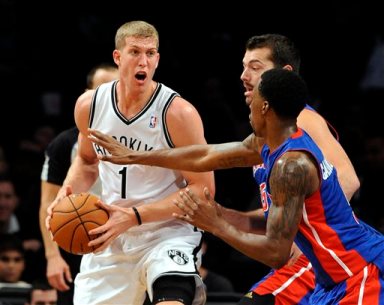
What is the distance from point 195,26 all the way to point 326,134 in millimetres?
6504

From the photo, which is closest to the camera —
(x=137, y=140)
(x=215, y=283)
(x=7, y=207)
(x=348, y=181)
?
(x=348, y=181)

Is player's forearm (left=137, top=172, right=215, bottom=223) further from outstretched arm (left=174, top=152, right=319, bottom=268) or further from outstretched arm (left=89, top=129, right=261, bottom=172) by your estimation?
outstretched arm (left=174, top=152, right=319, bottom=268)

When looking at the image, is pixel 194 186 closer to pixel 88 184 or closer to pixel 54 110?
pixel 88 184

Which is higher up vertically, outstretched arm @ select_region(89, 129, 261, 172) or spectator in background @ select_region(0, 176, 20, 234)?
outstretched arm @ select_region(89, 129, 261, 172)

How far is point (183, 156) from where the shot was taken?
534cm

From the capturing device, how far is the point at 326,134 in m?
5.19

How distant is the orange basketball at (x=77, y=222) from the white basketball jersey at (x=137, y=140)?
39 centimetres

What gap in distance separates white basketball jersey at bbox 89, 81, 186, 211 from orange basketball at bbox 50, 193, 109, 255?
39 cm

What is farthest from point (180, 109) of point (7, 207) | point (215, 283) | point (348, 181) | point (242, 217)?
point (7, 207)

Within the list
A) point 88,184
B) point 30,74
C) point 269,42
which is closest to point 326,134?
point 269,42

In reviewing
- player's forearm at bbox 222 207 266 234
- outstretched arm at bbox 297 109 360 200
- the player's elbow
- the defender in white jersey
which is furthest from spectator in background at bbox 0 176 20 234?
the player's elbow

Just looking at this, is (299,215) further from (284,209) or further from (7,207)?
(7,207)

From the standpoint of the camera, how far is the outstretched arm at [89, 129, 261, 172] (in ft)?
17.3

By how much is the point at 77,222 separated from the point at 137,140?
0.64 m
